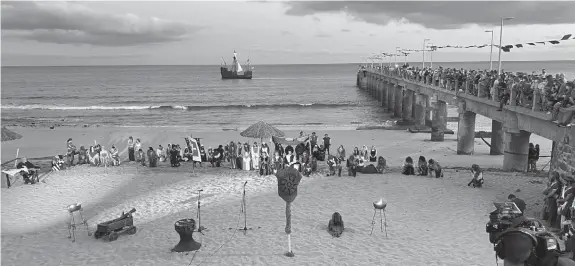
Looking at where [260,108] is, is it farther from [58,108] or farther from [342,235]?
[342,235]

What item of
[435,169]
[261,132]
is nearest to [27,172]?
[261,132]

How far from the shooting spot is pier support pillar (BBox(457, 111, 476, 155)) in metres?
19.8

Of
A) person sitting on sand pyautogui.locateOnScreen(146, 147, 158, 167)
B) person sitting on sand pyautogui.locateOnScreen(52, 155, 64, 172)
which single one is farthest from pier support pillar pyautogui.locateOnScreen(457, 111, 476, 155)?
person sitting on sand pyautogui.locateOnScreen(52, 155, 64, 172)

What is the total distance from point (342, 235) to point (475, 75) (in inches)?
499

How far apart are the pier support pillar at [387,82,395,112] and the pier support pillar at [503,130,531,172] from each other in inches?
1063

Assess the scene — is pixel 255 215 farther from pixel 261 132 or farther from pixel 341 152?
pixel 341 152

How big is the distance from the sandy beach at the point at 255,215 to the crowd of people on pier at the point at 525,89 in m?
2.50

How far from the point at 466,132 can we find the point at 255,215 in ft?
42.3

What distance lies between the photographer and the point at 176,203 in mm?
12000

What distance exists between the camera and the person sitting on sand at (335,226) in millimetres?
9650

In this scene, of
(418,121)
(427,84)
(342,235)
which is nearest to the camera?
(342,235)

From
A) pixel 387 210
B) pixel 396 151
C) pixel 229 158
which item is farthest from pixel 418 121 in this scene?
pixel 387 210

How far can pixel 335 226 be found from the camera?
32.2ft

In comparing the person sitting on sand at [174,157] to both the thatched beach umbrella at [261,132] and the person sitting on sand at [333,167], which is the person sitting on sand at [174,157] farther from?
the person sitting on sand at [333,167]
